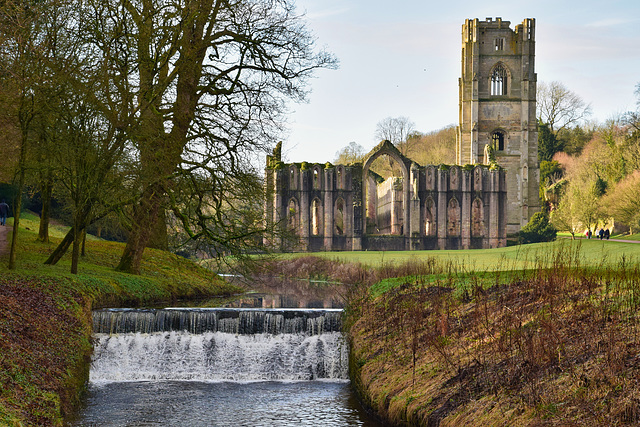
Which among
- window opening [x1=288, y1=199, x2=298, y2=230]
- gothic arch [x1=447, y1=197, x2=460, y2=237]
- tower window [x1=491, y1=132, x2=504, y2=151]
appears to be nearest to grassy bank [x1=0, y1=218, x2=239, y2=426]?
window opening [x1=288, y1=199, x2=298, y2=230]

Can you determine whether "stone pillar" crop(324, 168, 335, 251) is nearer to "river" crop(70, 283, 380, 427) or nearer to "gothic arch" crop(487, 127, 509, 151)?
"gothic arch" crop(487, 127, 509, 151)

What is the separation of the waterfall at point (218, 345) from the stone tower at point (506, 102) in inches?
2291

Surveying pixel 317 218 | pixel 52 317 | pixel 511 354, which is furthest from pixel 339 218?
pixel 511 354

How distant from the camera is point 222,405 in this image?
496 inches

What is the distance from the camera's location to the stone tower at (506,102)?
72.2 m

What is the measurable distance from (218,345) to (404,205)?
4358 centimetres

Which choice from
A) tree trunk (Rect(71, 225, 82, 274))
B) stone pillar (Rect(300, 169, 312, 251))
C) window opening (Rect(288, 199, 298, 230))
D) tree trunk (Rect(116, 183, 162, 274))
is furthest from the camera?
stone pillar (Rect(300, 169, 312, 251))

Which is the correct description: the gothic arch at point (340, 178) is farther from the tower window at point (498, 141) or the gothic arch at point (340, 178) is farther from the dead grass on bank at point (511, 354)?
the dead grass on bank at point (511, 354)

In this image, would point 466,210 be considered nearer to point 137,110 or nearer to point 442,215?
point 442,215

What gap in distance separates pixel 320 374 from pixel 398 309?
244cm

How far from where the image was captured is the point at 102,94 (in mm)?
19359

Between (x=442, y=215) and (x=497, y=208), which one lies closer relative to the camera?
(x=442, y=215)

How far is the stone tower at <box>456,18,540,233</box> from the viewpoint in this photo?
237 feet

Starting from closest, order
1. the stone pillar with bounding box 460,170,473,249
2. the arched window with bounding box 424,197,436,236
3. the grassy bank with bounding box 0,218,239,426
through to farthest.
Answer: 1. the grassy bank with bounding box 0,218,239,426
2. the stone pillar with bounding box 460,170,473,249
3. the arched window with bounding box 424,197,436,236
